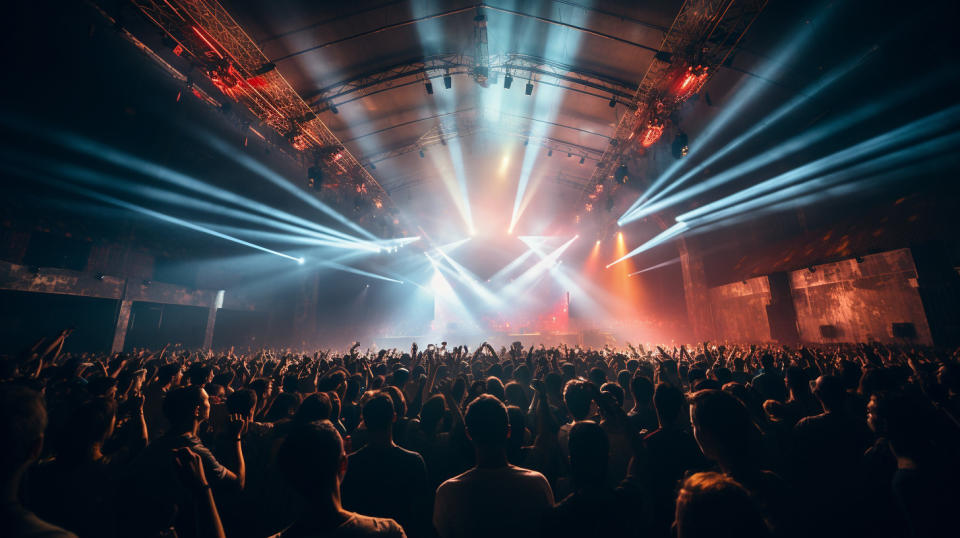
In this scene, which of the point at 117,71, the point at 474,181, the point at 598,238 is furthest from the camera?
the point at 598,238

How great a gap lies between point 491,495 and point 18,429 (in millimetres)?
1878

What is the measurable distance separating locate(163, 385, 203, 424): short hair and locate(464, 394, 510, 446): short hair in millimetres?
1894

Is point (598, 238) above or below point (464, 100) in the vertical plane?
below

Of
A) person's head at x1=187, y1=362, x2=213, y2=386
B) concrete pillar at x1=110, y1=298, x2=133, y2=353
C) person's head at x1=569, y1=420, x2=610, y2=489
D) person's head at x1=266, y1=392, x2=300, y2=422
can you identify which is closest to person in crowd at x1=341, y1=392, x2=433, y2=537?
person's head at x1=569, y1=420, x2=610, y2=489

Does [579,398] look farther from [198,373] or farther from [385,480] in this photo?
[198,373]

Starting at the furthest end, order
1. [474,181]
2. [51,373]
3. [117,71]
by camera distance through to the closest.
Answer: [474,181] → [117,71] → [51,373]

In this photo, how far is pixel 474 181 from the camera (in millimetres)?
23891

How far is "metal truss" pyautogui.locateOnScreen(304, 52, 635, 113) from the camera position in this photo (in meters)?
13.1

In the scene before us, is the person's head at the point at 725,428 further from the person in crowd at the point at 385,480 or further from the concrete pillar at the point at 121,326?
the concrete pillar at the point at 121,326

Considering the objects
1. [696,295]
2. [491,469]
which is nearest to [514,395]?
[491,469]

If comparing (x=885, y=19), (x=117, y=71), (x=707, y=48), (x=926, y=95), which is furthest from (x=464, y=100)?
(x=926, y=95)

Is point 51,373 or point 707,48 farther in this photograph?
point 707,48

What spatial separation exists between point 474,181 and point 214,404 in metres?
21.9

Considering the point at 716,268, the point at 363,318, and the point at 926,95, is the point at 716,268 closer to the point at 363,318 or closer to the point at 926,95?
the point at 926,95
